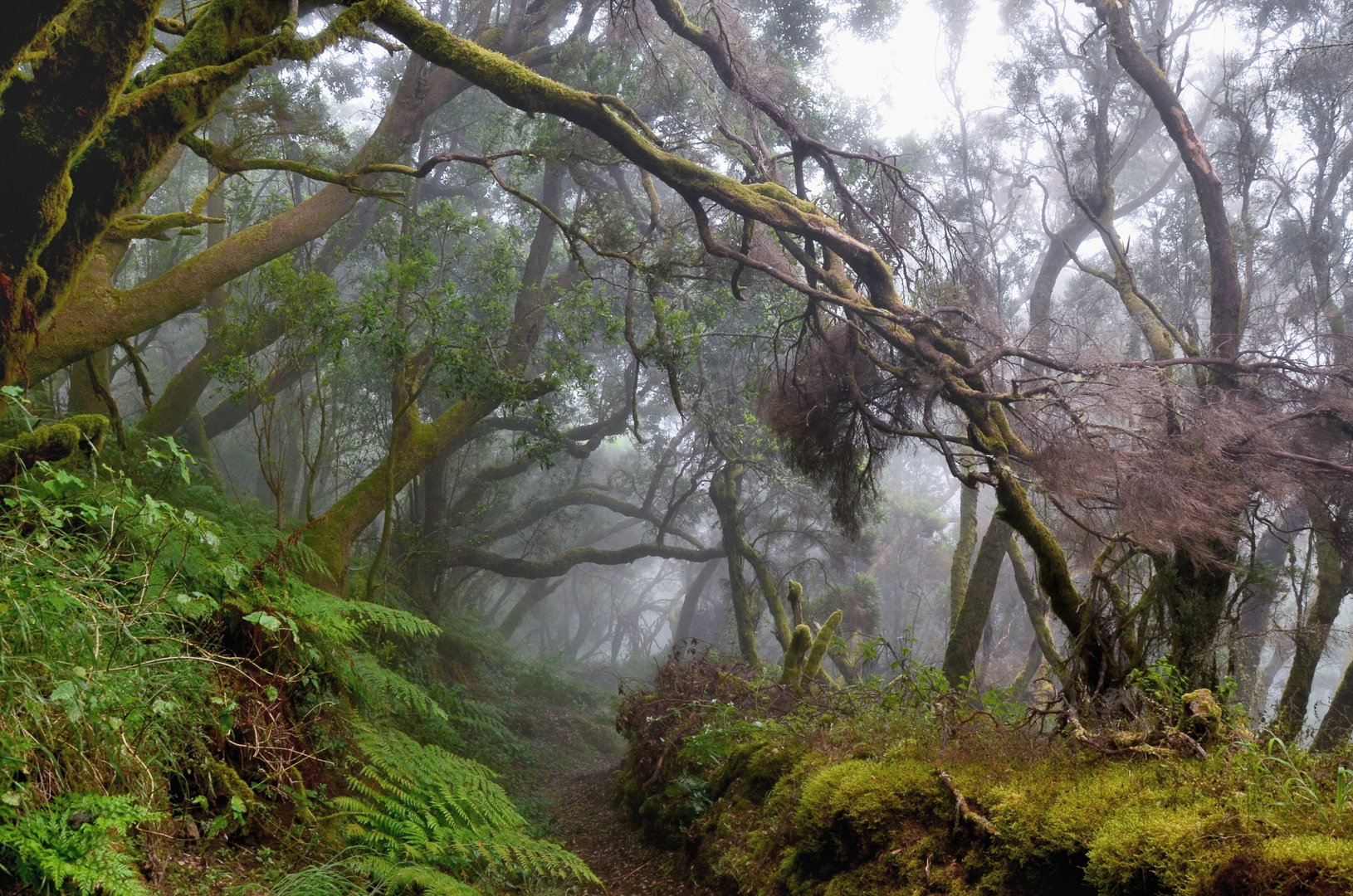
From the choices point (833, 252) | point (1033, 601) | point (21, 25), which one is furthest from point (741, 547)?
point (21, 25)

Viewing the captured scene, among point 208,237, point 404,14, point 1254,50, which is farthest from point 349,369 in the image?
point 1254,50

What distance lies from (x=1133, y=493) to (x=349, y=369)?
10.6 m

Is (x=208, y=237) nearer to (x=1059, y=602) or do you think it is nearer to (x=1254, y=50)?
(x=1059, y=602)

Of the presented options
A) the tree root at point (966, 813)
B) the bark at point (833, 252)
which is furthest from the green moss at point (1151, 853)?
the bark at point (833, 252)

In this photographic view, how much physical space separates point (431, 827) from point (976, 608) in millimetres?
7437

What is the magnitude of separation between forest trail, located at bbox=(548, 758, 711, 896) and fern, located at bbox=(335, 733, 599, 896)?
4.54ft

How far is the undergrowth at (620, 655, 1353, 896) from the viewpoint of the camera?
2.46m

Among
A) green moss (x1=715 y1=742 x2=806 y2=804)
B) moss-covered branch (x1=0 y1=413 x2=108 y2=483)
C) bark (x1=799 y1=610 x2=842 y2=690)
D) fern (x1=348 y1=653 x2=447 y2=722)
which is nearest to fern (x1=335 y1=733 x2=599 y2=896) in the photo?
fern (x1=348 y1=653 x2=447 y2=722)

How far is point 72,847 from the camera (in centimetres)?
210

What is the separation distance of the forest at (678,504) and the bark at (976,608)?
51 millimetres

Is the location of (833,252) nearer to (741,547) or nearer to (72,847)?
(72,847)

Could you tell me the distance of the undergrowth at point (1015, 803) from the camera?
8.09ft

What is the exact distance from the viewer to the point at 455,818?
13.1ft

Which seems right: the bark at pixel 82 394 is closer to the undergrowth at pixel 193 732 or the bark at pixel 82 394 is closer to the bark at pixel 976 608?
the undergrowth at pixel 193 732
